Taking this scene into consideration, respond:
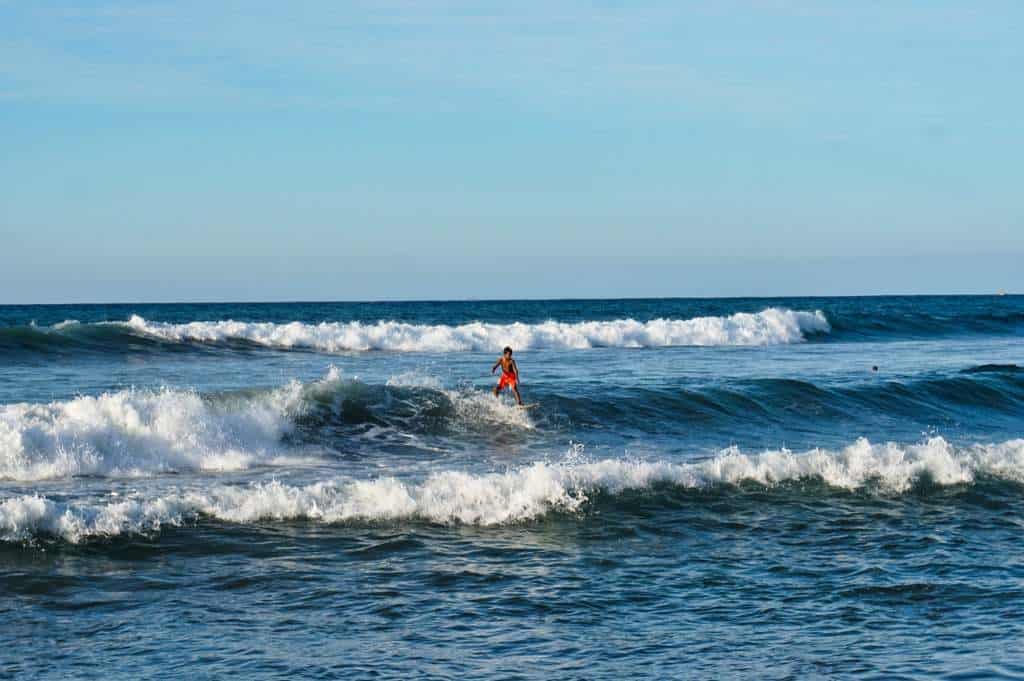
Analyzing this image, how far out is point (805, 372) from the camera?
33250mm

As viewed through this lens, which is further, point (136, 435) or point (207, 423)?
point (207, 423)

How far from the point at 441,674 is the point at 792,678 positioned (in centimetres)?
259

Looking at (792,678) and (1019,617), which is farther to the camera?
(1019,617)

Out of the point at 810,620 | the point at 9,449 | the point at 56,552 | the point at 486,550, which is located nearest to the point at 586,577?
the point at 486,550

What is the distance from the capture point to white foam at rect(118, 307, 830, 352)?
145 ft

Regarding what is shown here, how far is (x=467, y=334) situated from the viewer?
47.2 meters

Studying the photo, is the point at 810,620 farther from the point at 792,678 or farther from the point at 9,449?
the point at 9,449

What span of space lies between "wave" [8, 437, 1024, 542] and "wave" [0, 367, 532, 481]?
247 centimetres

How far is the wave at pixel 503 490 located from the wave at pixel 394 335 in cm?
2540

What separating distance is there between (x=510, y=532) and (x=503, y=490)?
127 centimetres

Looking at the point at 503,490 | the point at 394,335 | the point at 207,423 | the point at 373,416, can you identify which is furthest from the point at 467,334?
the point at 503,490

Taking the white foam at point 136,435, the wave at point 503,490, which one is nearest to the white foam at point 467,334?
the white foam at point 136,435

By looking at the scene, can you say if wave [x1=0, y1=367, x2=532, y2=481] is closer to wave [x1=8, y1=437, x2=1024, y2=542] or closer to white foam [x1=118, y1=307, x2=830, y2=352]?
wave [x1=8, y1=437, x2=1024, y2=542]

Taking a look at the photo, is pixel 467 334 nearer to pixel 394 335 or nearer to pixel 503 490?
pixel 394 335
